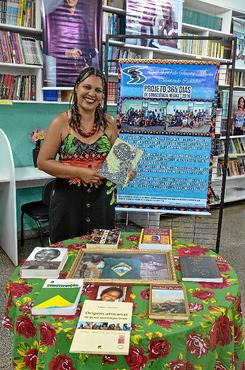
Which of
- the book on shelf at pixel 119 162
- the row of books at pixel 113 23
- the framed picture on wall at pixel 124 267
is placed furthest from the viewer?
the row of books at pixel 113 23

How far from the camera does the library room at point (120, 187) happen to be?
1115 millimetres

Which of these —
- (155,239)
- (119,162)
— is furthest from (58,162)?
(155,239)

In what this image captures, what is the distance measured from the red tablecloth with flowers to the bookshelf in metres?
2.40

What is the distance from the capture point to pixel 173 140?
94.0 inches

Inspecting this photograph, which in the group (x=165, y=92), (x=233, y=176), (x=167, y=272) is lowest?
(x=233, y=176)

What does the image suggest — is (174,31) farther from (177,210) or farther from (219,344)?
(219,344)

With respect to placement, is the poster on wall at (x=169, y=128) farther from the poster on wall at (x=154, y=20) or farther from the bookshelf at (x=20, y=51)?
the poster on wall at (x=154, y=20)

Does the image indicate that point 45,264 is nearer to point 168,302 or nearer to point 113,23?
point 168,302

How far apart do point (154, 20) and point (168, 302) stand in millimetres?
3341

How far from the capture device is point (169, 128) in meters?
2.39

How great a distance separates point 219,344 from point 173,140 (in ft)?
4.66

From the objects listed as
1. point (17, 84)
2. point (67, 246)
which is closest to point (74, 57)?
point (17, 84)

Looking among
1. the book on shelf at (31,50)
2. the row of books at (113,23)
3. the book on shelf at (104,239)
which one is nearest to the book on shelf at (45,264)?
the book on shelf at (104,239)

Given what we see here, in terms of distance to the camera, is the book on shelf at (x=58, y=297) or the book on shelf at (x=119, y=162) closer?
the book on shelf at (x=58, y=297)
